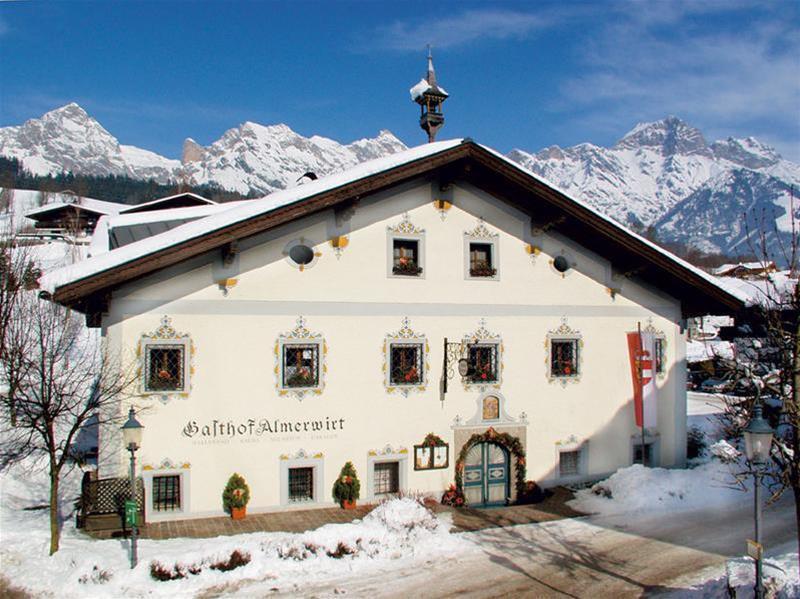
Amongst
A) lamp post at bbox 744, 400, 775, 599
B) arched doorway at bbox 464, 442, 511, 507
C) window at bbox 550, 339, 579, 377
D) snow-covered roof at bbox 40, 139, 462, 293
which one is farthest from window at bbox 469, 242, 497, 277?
lamp post at bbox 744, 400, 775, 599

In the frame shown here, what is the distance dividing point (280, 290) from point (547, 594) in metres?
9.33

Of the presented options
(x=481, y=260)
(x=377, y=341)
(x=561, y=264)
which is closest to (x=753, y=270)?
(x=561, y=264)

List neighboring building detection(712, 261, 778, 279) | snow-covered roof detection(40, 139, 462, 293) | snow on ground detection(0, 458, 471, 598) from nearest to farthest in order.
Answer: neighboring building detection(712, 261, 778, 279) < snow on ground detection(0, 458, 471, 598) < snow-covered roof detection(40, 139, 462, 293)

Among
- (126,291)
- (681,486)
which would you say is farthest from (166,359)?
(681,486)

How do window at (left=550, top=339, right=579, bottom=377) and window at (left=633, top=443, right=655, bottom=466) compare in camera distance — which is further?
window at (left=633, top=443, right=655, bottom=466)

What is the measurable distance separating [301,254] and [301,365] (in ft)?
9.32

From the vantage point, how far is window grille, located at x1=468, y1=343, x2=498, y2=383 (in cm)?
1942

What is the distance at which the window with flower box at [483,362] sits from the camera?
19391 mm

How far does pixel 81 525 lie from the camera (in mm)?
15641

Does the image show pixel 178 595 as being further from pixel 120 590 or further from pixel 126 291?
pixel 126 291

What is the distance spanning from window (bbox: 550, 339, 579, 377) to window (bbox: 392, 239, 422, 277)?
187 inches

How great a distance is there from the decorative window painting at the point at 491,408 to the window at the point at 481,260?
11.4 ft

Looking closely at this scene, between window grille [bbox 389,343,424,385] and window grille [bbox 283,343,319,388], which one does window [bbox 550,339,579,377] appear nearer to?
window grille [bbox 389,343,424,385]

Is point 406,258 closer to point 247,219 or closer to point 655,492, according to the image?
point 247,219
